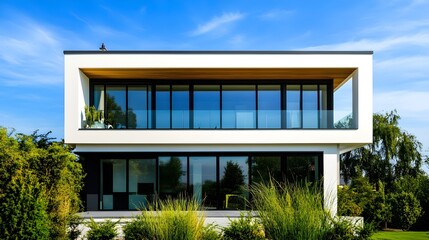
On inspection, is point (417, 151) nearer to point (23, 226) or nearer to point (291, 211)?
point (291, 211)

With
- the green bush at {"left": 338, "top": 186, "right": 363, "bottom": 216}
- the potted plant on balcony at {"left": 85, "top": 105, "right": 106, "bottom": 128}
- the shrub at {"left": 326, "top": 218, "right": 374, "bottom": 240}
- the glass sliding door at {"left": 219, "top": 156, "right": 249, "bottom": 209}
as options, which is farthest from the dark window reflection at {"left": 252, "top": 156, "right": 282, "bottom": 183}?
the shrub at {"left": 326, "top": 218, "right": 374, "bottom": 240}

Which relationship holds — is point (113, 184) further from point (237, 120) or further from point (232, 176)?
point (237, 120)

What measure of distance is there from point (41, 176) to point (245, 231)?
5627 mm

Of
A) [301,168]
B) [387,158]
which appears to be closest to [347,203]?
[301,168]

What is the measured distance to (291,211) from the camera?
9883 millimetres

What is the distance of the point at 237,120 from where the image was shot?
17.9 metres

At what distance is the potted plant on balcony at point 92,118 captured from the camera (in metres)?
17.9

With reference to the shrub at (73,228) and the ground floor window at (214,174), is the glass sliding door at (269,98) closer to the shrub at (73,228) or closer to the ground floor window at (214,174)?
the ground floor window at (214,174)

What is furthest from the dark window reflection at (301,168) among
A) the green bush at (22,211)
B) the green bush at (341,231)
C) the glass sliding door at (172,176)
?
the green bush at (22,211)

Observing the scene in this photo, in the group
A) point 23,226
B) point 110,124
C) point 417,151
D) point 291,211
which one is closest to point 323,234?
point 291,211

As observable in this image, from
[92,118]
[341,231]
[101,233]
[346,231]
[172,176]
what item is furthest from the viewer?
[172,176]

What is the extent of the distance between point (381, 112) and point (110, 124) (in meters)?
19.6

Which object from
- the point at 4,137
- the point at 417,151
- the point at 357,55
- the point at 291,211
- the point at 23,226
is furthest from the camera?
the point at 417,151

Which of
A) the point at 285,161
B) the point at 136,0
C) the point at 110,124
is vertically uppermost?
the point at 136,0
